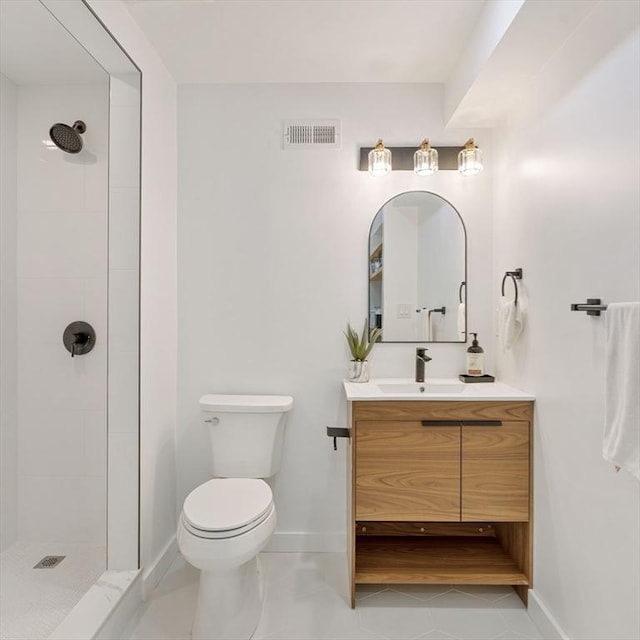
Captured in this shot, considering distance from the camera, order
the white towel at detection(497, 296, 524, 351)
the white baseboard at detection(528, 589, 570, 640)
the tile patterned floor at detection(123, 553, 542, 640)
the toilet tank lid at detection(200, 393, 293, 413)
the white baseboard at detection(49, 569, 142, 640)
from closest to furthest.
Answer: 1. the white baseboard at detection(49, 569, 142, 640)
2. the white baseboard at detection(528, 589, 570, 640)
3. the tile patterned floor at detection(123, 553, 542, 640)
4. the white towel at detection(497, 296, 524, 351)
5. the toilet tank lid at detection(200, 393, 293, 413)

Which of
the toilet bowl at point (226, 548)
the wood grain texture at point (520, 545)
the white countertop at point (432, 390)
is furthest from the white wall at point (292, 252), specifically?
the wood grain texture at point (520, 545)

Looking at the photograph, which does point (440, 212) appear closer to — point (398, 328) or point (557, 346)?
point (398, 328)

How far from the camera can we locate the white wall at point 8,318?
2.08m

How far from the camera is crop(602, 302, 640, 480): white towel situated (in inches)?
42.1

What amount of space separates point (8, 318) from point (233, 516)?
1.56m

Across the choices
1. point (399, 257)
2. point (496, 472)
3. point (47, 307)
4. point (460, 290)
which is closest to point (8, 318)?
point (47, 307)

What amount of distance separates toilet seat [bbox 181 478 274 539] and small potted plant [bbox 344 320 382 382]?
2.32ft

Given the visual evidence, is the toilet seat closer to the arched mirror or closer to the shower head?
the arched mirror

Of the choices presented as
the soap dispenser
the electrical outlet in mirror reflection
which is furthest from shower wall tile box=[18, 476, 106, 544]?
the soap dispenser

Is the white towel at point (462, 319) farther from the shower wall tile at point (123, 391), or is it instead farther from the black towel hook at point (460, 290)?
the shower wall tile at point (123, 391)

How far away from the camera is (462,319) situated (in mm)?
2227

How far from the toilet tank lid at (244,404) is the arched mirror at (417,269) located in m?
0.64

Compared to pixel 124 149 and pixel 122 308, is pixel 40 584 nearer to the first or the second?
pixel 122 308

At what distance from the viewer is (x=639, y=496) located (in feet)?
3.74
